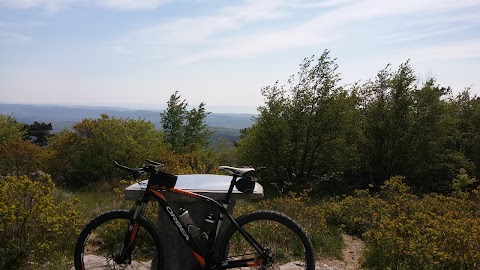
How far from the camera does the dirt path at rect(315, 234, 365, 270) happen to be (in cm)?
546

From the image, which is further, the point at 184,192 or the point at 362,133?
the point at 362,133

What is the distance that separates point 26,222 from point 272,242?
3425 mm

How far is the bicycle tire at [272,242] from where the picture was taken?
3.76 metres

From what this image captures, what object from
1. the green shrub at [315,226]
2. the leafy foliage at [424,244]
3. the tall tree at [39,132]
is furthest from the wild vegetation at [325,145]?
the tall tree at [39,132]

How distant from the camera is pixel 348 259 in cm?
607

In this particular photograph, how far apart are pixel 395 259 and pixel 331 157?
1277cm

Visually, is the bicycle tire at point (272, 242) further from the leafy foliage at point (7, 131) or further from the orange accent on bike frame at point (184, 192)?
the leafy foliage at point (7, 131)

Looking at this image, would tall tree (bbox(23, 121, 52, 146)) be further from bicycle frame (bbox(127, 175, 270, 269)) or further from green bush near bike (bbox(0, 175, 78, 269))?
bicycle frame (bbox(127, 175, 270, 269))

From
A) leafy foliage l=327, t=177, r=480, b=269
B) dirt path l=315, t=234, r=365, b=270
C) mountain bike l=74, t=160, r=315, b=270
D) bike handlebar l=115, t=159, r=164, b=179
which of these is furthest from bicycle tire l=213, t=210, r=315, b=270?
leafy foliage l=327, t=177, r=480, b=269

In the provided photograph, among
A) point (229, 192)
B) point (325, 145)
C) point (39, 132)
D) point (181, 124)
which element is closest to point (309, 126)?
point (325, 145)

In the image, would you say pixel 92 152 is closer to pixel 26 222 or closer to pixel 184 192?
pixel 26 222

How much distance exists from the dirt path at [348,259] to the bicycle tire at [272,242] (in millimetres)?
496

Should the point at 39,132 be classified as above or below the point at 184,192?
below

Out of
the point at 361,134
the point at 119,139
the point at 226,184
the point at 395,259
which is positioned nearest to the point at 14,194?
the point at 226,184
